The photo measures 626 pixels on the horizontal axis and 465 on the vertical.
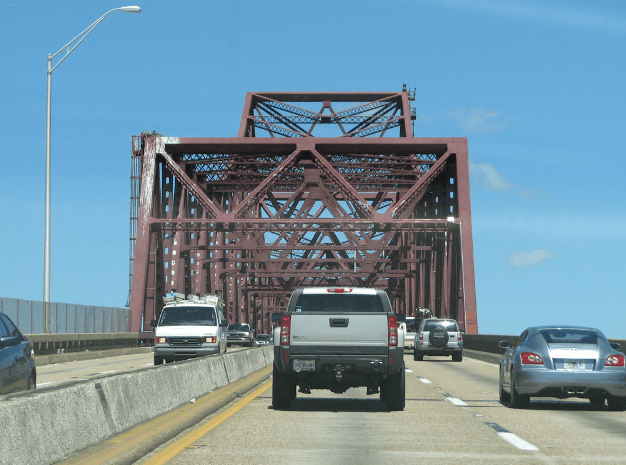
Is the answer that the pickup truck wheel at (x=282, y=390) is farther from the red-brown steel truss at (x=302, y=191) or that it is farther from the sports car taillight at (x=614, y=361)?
the red-brown steel truss at (x=302, y=191)

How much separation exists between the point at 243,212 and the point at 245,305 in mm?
53006

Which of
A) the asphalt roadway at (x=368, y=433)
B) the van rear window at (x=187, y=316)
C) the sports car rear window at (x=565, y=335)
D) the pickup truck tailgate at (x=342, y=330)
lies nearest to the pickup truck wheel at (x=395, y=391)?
the asphalt roadway at (x=368, y=433)

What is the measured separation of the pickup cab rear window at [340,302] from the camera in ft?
55.7

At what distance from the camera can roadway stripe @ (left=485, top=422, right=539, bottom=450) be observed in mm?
11664

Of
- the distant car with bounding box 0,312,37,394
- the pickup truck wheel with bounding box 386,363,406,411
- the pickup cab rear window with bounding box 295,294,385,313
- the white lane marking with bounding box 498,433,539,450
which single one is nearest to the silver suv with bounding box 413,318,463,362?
the pickup cab rear window with bounding box 295,294,385,313

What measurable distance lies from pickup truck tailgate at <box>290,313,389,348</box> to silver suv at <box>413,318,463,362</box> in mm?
23734

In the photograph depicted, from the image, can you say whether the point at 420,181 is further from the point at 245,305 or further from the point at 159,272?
the point at 245,305

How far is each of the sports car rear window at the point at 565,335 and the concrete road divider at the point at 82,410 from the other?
582 cm

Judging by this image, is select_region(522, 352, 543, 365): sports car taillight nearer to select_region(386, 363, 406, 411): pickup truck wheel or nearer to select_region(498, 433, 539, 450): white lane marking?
select_region(386, 363, 406, 411): pickup truck wheel

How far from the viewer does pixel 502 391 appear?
61.6ft

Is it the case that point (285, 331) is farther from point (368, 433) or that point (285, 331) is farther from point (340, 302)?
point (368, 433)

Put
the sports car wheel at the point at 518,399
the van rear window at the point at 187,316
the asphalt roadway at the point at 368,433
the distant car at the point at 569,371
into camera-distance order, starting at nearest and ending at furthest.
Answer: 1. the asphalt roadway at the point at 368,433
2. the distant car at the point at 569,371
3. the sports car wheel at the point at 518,399
4. the van rear window at the point at 187,316

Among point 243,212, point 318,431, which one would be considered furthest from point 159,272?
point 318,431

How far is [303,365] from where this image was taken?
52.3ft
